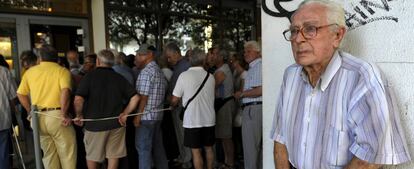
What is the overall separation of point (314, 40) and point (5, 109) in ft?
13.6

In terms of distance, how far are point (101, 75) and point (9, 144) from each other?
6.01 feet

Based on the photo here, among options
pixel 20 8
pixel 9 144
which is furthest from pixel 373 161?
pixel 20 8

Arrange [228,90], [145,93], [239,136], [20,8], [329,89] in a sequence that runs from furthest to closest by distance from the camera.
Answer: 1. [20,8]
2. [239,136]
3. [228,90]
4. [145,93]
5. [329,89]

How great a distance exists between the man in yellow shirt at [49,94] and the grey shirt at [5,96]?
374 millimetres

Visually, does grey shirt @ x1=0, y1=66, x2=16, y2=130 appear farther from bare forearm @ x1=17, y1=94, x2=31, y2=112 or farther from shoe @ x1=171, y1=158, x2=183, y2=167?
shoe @ x1=171, y1=158, x2=183, y2=167

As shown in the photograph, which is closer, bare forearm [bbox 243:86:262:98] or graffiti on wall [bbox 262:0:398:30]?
graffiti on wall [bbox 262:0:398:30]

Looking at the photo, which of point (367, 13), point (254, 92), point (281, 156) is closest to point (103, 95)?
point (254, 92)

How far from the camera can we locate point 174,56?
16.6 ft

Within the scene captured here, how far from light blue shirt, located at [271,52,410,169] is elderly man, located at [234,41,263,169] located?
2236mm

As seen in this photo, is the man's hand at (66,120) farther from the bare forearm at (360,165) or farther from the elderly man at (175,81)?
the bare forearm at (360,165)

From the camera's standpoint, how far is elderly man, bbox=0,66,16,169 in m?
4.41

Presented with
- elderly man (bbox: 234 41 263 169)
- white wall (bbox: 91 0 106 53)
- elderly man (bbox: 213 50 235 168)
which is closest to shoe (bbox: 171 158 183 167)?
elderly man (bbox: 213 50 235 168)

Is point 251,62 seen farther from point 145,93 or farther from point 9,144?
point 9,144

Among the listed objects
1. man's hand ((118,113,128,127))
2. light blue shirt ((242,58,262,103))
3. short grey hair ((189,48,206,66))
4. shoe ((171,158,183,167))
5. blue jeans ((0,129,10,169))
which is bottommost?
shoe ((171,158,183,167))
